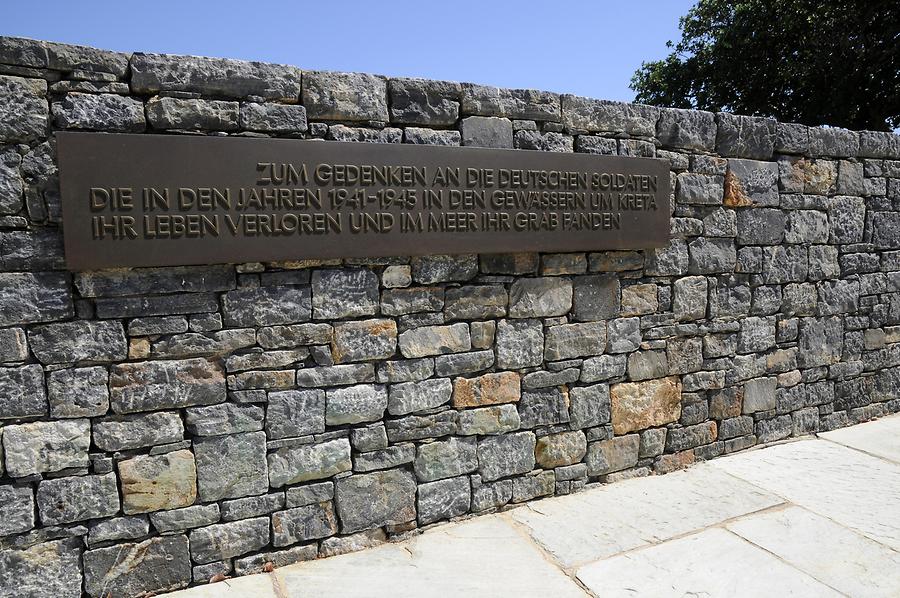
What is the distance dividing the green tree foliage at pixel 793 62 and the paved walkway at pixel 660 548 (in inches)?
433

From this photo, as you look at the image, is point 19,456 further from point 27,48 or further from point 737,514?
point 737,514

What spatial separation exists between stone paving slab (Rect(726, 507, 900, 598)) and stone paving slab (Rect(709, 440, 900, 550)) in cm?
11

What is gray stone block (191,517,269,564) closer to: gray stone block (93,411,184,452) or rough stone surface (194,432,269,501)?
→ rough stone surface (194,432,269,501)

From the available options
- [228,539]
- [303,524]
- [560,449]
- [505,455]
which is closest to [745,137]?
[560,449]

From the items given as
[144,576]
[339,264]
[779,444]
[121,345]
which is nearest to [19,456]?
[121,345]

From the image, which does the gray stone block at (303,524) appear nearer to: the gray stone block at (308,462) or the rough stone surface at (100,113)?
the gray stone block at (308,462)

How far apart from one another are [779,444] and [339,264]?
347 centimetres

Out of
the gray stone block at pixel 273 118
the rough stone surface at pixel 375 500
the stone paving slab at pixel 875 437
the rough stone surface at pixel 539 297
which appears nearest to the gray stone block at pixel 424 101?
the gray stone block at pixel 273 118

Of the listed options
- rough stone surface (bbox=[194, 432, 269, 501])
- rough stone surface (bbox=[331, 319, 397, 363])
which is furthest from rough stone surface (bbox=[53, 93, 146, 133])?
rough stone surface (bbox=[194, 432, 269, 501])

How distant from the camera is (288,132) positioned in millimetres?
2754

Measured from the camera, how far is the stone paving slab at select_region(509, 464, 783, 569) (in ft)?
9.88

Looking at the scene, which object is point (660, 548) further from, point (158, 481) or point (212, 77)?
point (212, 77)

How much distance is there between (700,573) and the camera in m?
2.76

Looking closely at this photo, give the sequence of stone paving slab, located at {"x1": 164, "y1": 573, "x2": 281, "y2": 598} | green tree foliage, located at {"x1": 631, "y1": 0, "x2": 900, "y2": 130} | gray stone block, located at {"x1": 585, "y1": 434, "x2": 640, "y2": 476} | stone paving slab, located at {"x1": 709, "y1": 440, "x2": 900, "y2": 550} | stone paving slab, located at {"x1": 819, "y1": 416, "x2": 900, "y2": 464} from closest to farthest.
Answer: stone paving slab, located at {"x1": 164, "y1": 573, "x2": 281, "y2": 598}, stone paving slab, located at {"x1": 709, "y1": 440, "x2": 900, "y2": 550}, gray stone block, located at {"x1": 585, "y1": 434, "x2": 640, "y2": 476}, stone paving slab, located at {"x1": 819, "y1": 416, "x2": 900, "y2": 464}, green tree foliage, located at {"x1": 631, "y1": 0, "x2": 900, "y2": 130}
